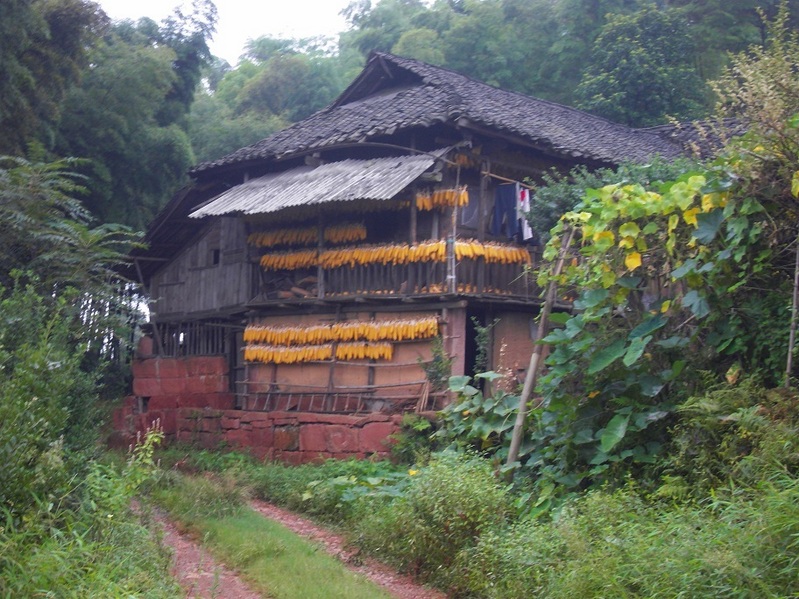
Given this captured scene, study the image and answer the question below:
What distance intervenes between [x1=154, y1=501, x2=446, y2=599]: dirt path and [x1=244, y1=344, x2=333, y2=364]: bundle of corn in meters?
5.17

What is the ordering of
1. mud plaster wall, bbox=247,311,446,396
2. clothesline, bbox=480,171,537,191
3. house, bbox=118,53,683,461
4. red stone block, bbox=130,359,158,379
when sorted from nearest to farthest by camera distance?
house, bbox=118,53,683,461 → mud plaster wall, bbox=247,311,446,396 → clothesline, bbox=480,171,537,191 → red stone block, bbox=130,359,158,379

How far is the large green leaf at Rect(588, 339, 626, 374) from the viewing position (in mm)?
8711

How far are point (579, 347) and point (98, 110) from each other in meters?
14.7

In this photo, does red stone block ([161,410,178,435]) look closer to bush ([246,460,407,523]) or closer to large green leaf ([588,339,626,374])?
bush ([246,460,407,523])

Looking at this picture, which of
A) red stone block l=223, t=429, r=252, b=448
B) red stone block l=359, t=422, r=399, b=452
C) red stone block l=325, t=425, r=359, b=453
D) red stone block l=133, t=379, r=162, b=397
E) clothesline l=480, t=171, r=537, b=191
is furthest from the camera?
red stone block l=133, t=379, r=162, b=397

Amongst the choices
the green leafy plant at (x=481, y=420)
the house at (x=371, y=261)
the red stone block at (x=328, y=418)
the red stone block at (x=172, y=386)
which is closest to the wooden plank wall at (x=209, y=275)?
the house at (x=371, y=261)

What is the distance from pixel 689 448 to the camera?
25.3 feet

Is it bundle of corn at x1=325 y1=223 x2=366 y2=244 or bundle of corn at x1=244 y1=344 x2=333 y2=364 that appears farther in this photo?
bundle of corn at x1=244 y1=344 x2=333 y2=364

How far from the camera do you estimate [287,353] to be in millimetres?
15891

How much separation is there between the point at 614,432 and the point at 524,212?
7.08m

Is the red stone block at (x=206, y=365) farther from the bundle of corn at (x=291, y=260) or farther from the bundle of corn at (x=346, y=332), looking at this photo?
the bundle of corn at (x=291, y=260)

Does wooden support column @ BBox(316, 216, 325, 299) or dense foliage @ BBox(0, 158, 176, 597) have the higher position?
wooden support column @ BBox(316, 216, 325, 299)

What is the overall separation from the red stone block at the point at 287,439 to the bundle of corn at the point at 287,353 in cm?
142

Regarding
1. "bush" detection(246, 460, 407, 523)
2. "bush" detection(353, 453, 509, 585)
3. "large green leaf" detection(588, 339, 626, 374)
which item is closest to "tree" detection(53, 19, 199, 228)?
"bush" detection(246, 460, 407, 523)
